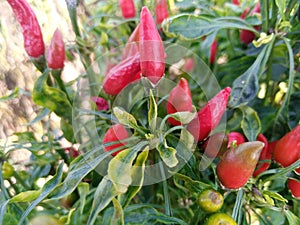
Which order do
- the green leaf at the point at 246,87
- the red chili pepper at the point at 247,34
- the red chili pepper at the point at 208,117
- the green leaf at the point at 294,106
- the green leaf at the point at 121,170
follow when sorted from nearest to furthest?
the green leaf at the point at 121,170 → the red chili pepper at the point at 208,117 → the green leaf at the point at 246,87 → the green leaf at the point at 294,106 → the red chili pepper at the point at 247,34

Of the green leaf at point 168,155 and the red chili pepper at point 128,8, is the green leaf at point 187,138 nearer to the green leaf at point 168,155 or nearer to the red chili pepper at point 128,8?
the green leaf at point 168,155

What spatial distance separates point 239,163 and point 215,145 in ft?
0.20

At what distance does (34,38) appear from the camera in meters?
0.74

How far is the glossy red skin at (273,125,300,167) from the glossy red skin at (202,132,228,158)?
101 mm

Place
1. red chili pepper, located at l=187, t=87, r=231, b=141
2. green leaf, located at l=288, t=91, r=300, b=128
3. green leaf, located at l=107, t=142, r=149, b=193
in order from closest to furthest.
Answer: green leaf, located at l=107, t=142, r=149, b=193 → red chili pepper, located at l=187, t=87, r=231, b=141 → green leaf, located at l=288, t=91, r=300, b=128

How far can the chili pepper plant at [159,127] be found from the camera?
0.59 metres

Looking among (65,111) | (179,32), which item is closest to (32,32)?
(65,111)

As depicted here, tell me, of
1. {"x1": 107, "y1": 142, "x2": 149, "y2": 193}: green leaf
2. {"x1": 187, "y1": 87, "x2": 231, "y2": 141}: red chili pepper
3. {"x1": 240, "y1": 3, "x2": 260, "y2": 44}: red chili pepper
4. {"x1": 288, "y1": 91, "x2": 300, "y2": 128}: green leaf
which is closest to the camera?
{"x1": 107, "y1": 142, "x2": 149, "y2": 193}: green leaf

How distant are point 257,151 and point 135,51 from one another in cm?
26

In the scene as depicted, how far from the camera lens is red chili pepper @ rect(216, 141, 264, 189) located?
1.93ft

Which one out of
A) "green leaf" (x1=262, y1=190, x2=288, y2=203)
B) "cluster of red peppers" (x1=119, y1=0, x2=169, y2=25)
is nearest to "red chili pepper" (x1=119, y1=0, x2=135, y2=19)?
"cluster of red peppers" (x1=119, y1=0, x2=169, y2=25)

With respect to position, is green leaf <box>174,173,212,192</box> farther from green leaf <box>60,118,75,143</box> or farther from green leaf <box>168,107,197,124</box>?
green leaf <box>60,118,75,143</box>

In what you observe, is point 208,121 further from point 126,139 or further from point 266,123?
point 266,123

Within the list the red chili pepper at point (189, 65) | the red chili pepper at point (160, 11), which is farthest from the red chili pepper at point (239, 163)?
the red chili pepper at point (189, 65)
